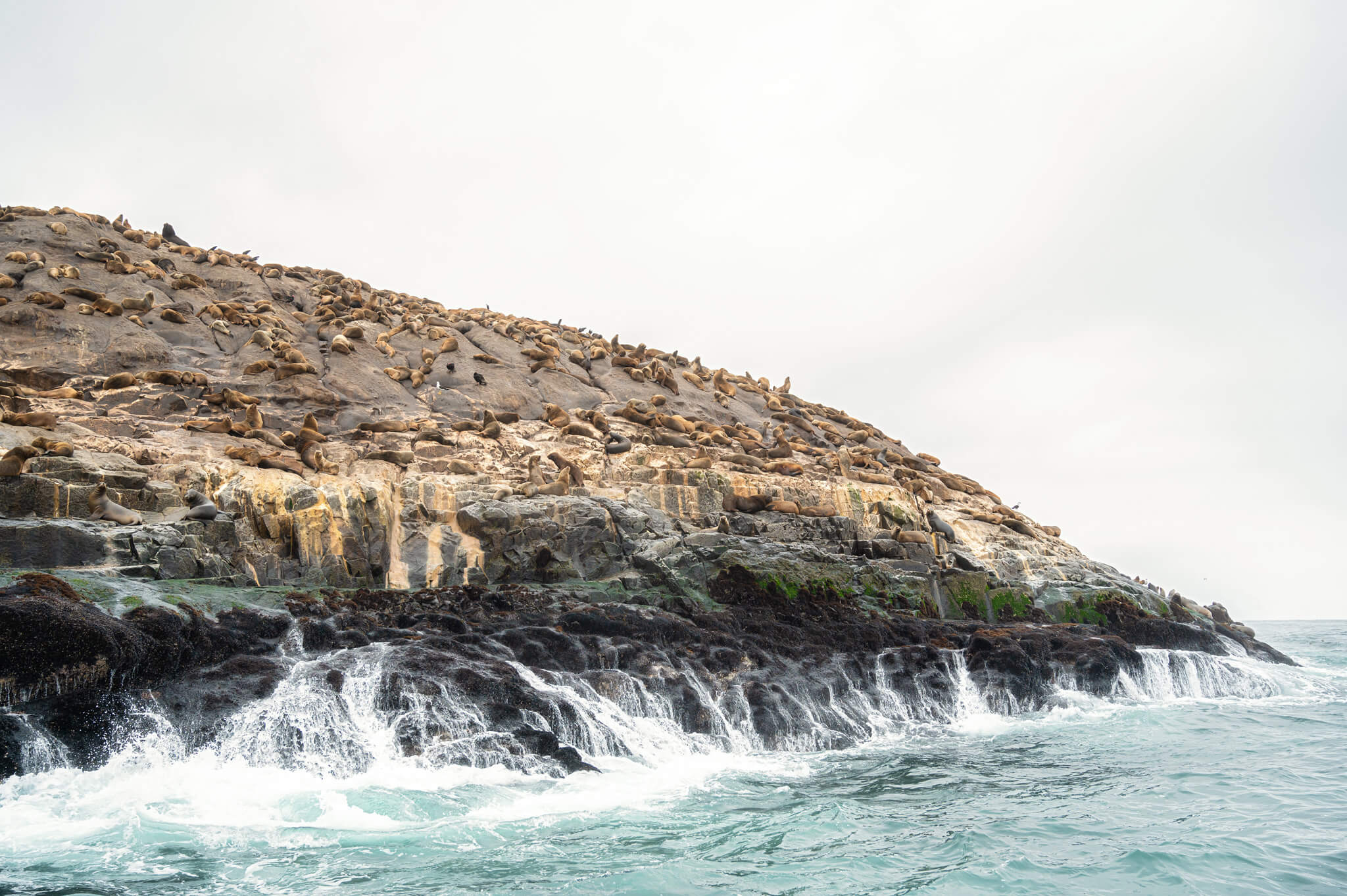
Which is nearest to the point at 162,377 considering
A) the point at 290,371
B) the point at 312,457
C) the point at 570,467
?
the point at 290,371

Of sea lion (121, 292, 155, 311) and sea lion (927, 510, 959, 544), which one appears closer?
sea lion (927, 510, 959, 544)

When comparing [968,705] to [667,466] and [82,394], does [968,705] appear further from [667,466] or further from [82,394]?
[82,394]

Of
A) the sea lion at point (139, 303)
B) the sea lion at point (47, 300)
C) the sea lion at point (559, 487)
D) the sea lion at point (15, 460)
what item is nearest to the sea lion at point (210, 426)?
the sea lion at point (15, 460)

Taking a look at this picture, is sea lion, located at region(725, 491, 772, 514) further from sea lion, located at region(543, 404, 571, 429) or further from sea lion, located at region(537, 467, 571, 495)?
sea lion, located at region(543, 404, 571, 429)

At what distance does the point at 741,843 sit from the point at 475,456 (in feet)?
36.1

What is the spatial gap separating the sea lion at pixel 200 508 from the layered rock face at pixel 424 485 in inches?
1.4

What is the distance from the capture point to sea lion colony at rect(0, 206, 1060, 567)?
15312mm

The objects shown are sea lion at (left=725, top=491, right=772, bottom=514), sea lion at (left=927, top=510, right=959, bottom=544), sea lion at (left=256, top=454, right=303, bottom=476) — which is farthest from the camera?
sea lion at (left=927, top=510, right=959, bottom=544)

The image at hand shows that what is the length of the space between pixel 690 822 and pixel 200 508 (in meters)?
8.28

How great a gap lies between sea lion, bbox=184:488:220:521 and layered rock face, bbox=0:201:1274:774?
4cm

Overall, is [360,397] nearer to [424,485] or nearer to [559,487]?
[424,485]

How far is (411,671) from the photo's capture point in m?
9.70

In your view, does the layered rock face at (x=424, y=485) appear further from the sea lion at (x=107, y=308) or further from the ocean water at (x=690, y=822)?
the ocean water at (x=690, y=822)

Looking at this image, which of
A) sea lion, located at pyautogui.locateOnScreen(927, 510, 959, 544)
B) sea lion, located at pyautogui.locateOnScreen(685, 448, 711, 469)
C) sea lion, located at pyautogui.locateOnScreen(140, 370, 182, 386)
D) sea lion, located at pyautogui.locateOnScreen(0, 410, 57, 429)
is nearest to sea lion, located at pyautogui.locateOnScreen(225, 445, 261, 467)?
sea lion, located at pyautogui.locateOnScreen(0, 410, 57, 429)
